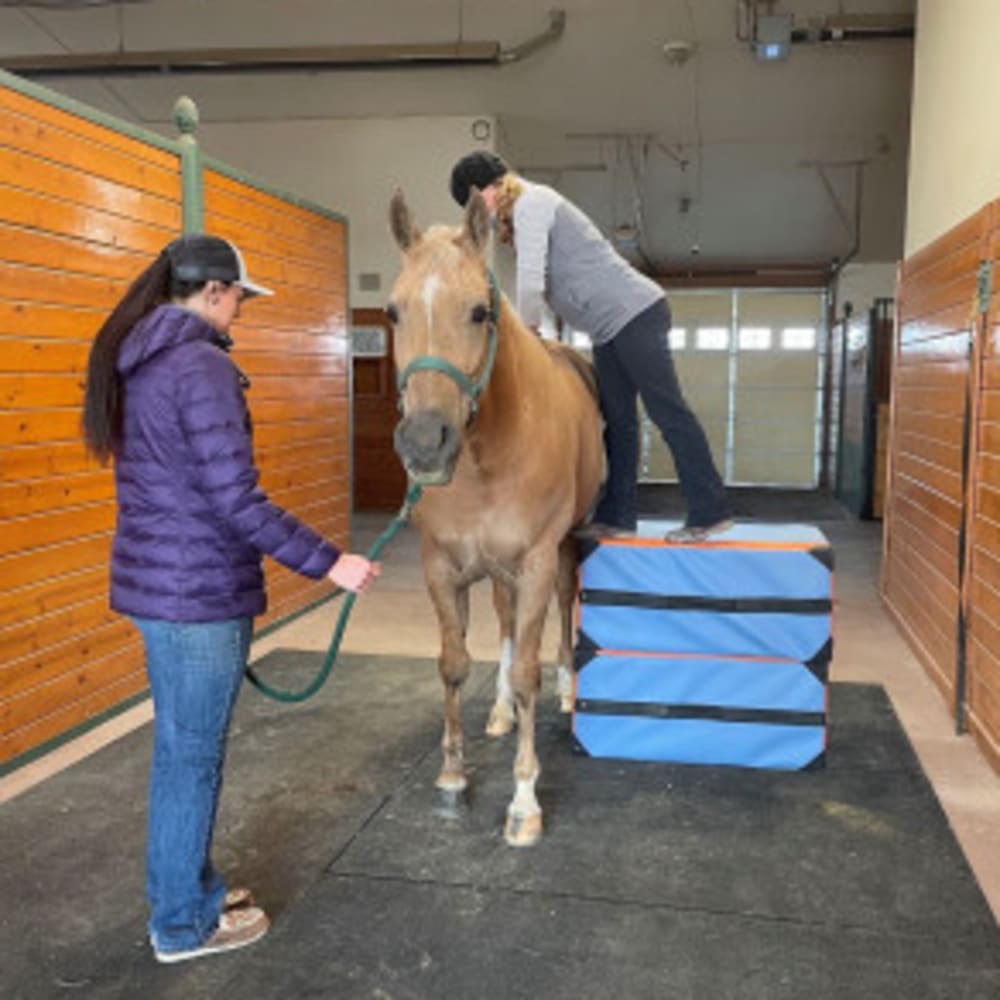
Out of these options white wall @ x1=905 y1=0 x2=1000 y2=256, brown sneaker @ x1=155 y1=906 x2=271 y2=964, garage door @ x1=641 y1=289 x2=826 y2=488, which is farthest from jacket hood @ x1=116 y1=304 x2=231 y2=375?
garage door @ x1=641 y1=289 x2=826 y2=488

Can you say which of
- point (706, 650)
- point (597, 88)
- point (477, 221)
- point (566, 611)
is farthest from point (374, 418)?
point (477, 221)

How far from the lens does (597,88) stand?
8.55 metres

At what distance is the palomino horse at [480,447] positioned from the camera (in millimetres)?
2029

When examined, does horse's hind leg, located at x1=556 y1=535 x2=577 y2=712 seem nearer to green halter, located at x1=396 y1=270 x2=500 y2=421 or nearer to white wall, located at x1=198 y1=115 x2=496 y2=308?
green halter, located at x1=396 y1=270 x2=500 y2=421

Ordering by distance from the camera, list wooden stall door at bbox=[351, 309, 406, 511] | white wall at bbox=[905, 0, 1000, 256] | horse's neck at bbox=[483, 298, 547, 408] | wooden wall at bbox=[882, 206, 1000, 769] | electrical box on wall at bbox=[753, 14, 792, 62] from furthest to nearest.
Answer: wooden stall door at bbox=[351, 309, 406, 511] < electrical box on wall at bbox=[753, 14, 792, 62] < white wall at bbox=[905, 0, 1000, 256] < wooden wall at bbox=[882, 206, 1000, 769] < horse's neck at bbox=[483, 298, 547, 408]

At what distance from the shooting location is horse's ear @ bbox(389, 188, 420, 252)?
221 centimetres

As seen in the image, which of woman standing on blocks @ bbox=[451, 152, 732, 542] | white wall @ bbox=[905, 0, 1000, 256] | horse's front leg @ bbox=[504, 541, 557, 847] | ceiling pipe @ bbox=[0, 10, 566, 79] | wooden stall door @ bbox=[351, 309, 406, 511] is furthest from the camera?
wooden stall door @ bbox=[351, 309, 406, 511]

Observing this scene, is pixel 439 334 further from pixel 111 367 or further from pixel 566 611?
pixel 566 611

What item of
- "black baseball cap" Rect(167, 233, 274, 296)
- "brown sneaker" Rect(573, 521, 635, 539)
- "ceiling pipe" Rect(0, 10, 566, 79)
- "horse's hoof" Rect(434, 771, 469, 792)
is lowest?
"horse's hoof" Rect(434, 771, 469, 792)

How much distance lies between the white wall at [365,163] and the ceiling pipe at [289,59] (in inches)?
45.5

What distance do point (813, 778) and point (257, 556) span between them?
202cm

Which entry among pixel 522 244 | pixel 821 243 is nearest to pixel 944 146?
pixel 522 244

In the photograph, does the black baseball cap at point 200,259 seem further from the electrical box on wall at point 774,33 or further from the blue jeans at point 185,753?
the electrical box on wall at point 774,33

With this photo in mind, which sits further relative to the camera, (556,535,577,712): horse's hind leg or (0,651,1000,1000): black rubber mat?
(556,535,577,712): horse's hind leg
